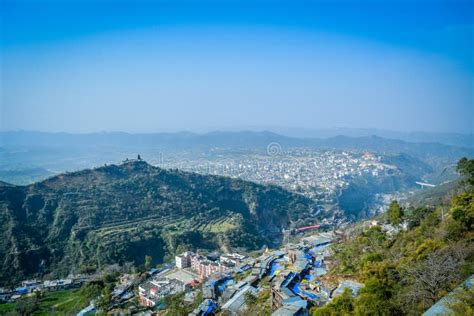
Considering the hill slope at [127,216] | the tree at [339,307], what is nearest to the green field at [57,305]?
the hill slope at [127,216]

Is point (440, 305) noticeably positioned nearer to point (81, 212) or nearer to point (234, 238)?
point (234, 238)

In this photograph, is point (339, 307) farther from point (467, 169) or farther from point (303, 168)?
point (303, 168)

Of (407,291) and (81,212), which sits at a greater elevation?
(407,291)

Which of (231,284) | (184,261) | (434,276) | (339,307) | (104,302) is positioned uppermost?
(434,276)

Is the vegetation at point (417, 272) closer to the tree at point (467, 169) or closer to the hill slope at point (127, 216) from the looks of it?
the tree at point (467, 169)

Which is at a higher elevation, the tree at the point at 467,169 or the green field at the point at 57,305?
the tree at the point at 467,169

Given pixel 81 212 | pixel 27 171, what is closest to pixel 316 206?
pixel 81 212

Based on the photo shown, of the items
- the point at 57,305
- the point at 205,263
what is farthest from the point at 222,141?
the point at 57,305

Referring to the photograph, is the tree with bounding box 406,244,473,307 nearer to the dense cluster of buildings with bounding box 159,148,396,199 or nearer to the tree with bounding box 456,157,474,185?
the tree with bounding box 456,157,474,185
